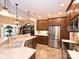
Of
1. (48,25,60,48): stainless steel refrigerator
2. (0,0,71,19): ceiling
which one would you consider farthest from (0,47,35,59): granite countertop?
(48,25,60,48): stainless steel refrigerator

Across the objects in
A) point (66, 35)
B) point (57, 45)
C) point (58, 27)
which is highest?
point (58, 27)

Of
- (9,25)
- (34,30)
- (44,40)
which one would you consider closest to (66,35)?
(44,40)

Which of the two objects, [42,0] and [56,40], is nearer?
[42,0]

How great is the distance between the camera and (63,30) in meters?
7.29

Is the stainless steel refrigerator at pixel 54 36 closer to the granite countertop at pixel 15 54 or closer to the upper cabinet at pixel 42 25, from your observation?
the upper cabinet at pixel 42 25

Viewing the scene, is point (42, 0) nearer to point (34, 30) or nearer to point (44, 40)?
point (44, 40)

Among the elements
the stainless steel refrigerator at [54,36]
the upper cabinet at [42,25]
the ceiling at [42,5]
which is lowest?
the stainless steel refrigerator at [54,36]

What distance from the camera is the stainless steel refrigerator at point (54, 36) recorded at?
24.6ft

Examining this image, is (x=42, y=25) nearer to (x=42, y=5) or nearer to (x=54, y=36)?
(x=54, y=36)

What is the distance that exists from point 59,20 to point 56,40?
64.0 inches

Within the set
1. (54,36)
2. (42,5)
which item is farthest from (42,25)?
(42,5)

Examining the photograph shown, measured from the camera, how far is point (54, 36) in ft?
25.3

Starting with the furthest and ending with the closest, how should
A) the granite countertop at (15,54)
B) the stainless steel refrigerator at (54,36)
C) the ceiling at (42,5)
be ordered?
1. the stainless steel refrigerator at (54,36)
2. the ceiling at (42,5)
3. the granite countertop at (15,54)

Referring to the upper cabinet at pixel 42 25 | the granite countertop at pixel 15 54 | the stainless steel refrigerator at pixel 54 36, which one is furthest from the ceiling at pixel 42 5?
the upper cabinet at pixel 42 25
